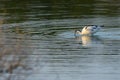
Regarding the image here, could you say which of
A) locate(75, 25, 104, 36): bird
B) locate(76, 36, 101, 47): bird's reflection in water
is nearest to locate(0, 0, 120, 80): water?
locate(76, 36, 101, 47): bird's reflection in water

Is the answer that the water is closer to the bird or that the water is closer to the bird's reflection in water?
the bird's reflection in water

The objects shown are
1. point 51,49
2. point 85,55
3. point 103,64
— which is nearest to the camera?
point 103,64

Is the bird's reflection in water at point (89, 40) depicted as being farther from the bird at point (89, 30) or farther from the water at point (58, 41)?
the bird at point (89, 30)

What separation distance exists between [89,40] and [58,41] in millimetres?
927

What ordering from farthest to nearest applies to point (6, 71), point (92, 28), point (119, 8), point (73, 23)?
point (119, 8), point (73, 23), point (92, 28), point (6, 71)

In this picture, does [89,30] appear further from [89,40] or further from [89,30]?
[89,40]

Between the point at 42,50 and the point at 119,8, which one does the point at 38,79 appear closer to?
the point at 42,50

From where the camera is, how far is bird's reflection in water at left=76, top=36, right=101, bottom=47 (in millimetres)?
16622

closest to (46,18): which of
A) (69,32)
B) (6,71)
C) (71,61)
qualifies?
(69,32)

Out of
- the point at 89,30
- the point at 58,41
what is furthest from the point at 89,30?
the point at 58,41

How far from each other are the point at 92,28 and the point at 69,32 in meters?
0.93

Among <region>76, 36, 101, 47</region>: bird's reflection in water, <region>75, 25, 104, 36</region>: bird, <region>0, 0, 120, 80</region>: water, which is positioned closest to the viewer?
<region>0, 0, 120, 80</region>: water

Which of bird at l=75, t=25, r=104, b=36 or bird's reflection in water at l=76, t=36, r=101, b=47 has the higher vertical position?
bird at l=75, t=25, r=104, b=36

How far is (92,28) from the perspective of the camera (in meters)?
18.0
